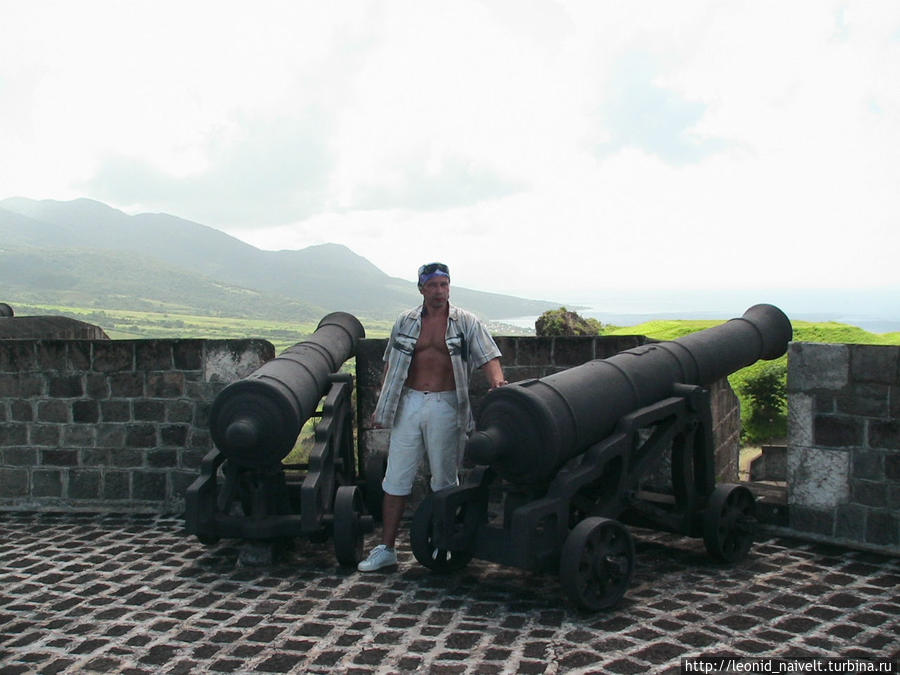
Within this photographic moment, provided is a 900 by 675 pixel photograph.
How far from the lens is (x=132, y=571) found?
5.22m

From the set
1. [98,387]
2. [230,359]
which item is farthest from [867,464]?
[98,387]

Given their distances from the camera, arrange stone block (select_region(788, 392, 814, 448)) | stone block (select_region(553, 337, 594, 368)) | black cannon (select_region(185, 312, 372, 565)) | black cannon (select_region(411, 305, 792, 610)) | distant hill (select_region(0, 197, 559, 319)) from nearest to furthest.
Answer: black cannon (select_region(411, 305, 792, 610)), black cannon (select_region(185, 312, 372, 565)), stone block (select_region(788, 392, 814, 448)), stone block (select_region(553, 337, 594, 368)), distant hill (select_region(0, 197, 559, 319))

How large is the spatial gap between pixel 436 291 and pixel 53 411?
3.87m

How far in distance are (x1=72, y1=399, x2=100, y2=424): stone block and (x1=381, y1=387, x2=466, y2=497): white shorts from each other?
306cm

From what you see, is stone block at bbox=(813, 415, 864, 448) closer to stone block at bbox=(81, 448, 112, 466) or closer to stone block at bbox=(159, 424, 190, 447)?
stone block at bbox=(159, 424, 190, 447)

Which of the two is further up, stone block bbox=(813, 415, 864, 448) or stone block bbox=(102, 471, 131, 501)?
stone block bbox=(813, 415, 864, 448)

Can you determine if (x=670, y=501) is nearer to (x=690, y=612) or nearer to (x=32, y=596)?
(x=690, y=612)

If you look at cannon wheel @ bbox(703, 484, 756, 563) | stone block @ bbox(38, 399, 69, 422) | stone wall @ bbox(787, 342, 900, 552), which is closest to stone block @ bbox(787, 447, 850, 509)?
stone wall @ bbox(787, 342, 900, 552)

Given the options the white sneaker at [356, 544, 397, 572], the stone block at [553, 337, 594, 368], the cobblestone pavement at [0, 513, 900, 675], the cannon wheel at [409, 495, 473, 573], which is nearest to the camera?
the cobblestone pavement at [0, 513, 900, 675]

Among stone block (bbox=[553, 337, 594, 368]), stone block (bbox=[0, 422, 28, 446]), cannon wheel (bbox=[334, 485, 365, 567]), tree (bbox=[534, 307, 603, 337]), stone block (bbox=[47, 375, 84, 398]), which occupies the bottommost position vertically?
cannon wheel (bbox=[334, 485, 365, 567])

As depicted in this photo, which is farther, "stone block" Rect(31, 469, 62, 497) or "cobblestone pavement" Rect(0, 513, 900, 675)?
"stone block" Rect(31, 469, 62, 497)

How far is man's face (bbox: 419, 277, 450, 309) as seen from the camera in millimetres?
5102

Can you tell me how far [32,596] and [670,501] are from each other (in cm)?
391

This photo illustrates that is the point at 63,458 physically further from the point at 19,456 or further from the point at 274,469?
the point at 274,469
